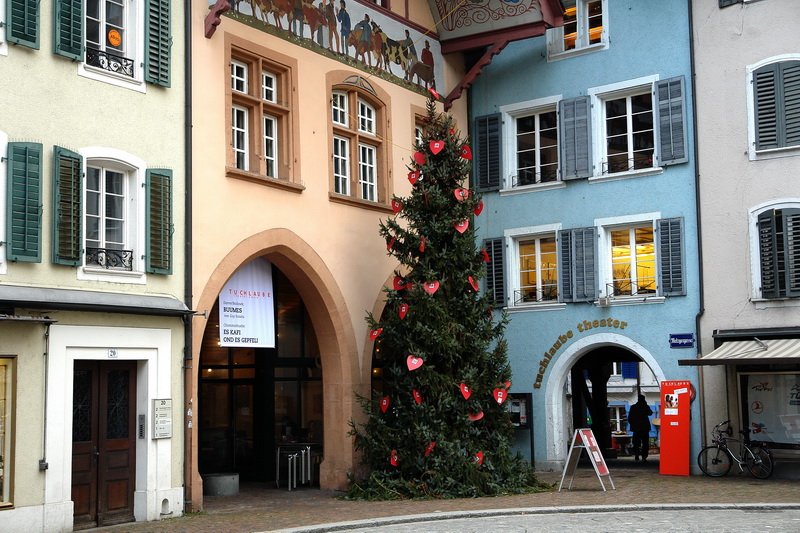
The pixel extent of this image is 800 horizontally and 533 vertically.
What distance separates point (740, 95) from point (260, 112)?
27.9 ft

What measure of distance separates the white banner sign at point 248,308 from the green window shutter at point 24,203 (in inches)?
167

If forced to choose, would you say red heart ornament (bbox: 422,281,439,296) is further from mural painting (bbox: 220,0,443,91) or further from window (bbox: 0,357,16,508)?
window (bbox: 0,357,16,508)

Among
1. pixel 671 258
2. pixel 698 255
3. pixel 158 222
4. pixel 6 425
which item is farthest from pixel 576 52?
pixel 6 425

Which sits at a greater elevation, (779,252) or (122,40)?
(122,40)

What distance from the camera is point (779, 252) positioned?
19.0 metres

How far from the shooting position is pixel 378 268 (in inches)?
793

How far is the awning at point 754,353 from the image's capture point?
58.4ft

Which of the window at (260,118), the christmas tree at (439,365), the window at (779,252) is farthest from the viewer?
the window at (779,252)

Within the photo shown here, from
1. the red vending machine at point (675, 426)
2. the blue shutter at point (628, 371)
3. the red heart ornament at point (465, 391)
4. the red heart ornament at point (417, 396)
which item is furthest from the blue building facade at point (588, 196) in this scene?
the blue shutter at point (628, 371)

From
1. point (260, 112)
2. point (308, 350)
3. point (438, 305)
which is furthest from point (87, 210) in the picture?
point (308, 350)

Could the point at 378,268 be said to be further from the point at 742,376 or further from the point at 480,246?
the point at 742,376

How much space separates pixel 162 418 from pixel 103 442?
89 cm

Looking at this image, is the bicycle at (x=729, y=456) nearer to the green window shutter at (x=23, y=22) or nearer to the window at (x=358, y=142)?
the window at (x=358, y=142)

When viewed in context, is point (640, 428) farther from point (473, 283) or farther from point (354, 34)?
point (354, 34)
